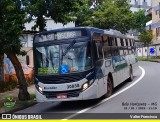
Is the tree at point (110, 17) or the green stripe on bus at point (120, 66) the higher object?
the tree at point (110, 17)

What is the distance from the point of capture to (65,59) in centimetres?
1290

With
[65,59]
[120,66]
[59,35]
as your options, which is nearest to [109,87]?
[120,66]

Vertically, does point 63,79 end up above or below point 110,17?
below

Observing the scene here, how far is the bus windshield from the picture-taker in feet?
42.1

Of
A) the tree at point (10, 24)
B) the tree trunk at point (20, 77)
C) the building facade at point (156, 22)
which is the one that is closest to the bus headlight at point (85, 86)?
the tree at point (10, 24)

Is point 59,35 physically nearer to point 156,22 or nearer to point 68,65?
point 68,65

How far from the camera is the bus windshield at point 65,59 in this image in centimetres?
1282

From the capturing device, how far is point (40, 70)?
13.3m

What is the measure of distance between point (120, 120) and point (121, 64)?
844 centimetres

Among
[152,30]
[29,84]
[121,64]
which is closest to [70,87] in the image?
[121,64]

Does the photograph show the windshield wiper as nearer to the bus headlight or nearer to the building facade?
the bus headlight

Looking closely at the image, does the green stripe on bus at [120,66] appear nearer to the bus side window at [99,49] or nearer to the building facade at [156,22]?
the bus side window at [99,49]

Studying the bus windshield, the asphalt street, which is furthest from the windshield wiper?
the asphalt street

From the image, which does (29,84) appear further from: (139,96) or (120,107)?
(120,107)
